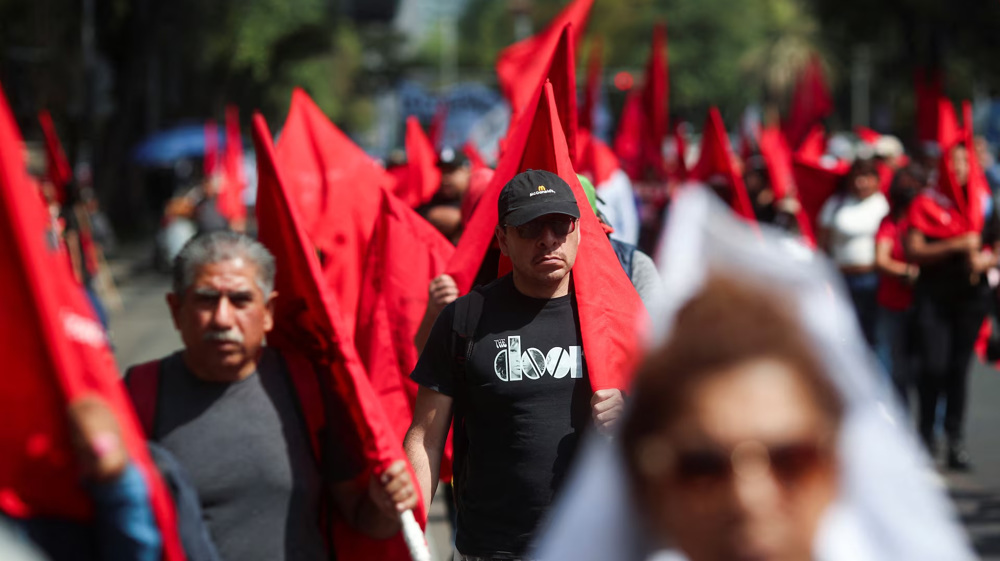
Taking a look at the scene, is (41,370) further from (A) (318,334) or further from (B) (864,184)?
(B) (864,184)

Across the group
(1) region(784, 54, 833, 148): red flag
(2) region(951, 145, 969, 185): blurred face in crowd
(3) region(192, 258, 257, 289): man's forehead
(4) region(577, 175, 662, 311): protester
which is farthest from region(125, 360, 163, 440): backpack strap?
(1) region(784, 54, 833, 148): red flag

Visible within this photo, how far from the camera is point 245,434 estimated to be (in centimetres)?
314

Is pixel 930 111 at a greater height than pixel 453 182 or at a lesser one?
lesser

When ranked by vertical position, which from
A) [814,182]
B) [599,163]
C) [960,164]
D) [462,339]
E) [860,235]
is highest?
[599,163]

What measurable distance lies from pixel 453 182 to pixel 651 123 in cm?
810

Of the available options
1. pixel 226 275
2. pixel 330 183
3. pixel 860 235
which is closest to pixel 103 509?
pixel 226 275

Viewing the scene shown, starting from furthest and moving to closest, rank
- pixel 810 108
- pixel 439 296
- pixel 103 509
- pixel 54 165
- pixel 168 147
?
pixel 168 147 → pixel 810 108 → pixel 54 165 → pixel 439 296 → pixel 103 509

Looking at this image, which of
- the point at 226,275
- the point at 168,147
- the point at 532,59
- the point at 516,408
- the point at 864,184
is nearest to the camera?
the point at 226,275

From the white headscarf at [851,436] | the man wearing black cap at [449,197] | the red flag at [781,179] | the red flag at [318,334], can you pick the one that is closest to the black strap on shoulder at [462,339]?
the red flag at [318,334]

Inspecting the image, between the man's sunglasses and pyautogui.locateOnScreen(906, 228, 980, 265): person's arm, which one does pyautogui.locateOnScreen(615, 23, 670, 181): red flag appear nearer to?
pyautogui.locateOnScreen(906, 228, 980, 265): person's arm

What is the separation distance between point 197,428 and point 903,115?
43.9 metres

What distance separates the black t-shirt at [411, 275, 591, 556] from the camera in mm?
3676

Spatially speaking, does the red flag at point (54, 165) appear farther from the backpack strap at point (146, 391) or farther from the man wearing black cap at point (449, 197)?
the backpack strap at point (146, 391)

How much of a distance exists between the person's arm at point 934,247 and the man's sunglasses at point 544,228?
5.05m
